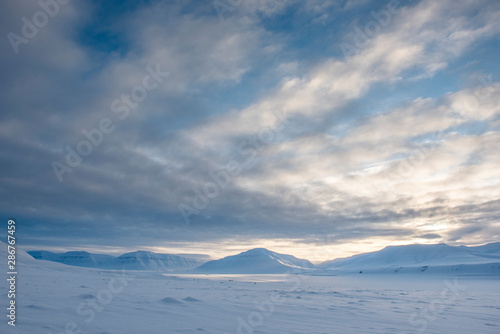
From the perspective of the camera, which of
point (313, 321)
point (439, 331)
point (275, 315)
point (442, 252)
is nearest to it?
point (439, 331)

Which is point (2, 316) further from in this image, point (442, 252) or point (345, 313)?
point (442, 252)

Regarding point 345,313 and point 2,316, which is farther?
point 345,313

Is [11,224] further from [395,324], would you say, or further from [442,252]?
[442,252]

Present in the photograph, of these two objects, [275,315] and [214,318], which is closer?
[214,318]

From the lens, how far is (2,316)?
7.73 m

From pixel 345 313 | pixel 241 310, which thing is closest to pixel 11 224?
pixel 241 310

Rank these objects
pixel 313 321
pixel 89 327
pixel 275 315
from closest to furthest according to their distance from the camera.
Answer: pixel 89 327 < pixel 313 321 < pixel 275 315

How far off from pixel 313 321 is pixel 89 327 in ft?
24.7

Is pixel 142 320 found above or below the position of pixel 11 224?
below

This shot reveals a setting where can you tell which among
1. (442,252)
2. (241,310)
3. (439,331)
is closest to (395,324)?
(439,331)

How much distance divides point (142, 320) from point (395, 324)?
9.22 m

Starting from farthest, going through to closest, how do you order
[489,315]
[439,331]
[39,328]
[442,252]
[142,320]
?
[442,252] → [489,315] → [439,331] → [142,320] → [39,328]

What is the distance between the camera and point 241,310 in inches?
507

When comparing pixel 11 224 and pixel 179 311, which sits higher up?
pixel 11 224
